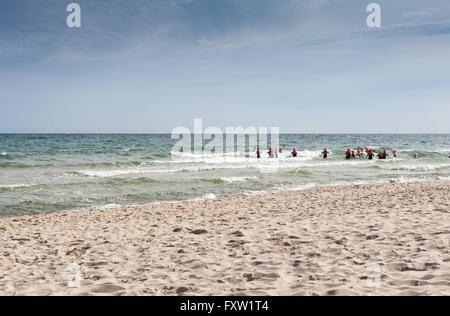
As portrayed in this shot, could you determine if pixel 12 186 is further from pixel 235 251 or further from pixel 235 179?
pixel 235 251

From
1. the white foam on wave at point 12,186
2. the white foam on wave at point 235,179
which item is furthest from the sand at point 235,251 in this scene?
the white foam on wave at point 235,179

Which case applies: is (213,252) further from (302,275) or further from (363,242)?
(363,242)

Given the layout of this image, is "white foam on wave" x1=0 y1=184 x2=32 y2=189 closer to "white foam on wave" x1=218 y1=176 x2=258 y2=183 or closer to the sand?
the sand

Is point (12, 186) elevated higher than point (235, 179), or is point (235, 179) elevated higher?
point (12, 186)

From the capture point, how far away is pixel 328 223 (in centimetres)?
820

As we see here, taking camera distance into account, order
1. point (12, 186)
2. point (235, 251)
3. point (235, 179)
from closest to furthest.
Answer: point (235, 251), point (12, 186), point (235, 179)

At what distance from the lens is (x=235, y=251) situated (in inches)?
249

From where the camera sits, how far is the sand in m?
4.72

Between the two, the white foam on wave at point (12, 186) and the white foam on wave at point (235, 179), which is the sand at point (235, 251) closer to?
the white foam on wave at point (12, 186)

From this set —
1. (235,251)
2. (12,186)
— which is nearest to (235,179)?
(12,186)

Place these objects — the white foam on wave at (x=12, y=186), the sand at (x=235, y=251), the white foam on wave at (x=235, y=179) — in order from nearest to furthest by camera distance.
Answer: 1. the sand at (x=235, y=251)
2. the white foam on wave at (x=12, y=186)
3. the white foam on wave at (x=235, y=179)

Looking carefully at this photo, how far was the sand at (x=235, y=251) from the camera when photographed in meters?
4.72

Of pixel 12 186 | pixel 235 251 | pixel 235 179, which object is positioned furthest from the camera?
pixel 235 179
